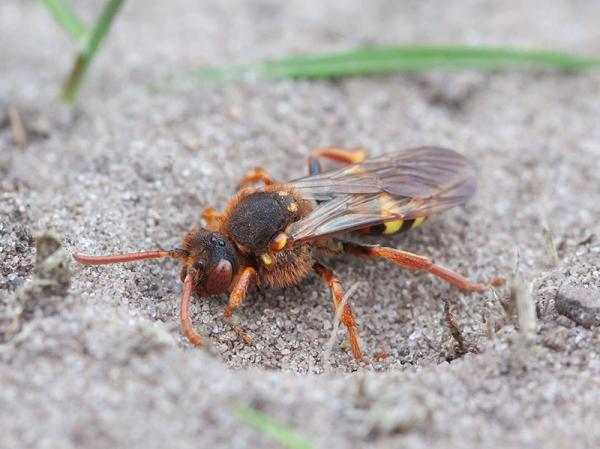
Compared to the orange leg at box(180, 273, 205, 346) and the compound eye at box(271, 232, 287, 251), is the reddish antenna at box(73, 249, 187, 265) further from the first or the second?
the compound eye at box(271, 232, 287, 251)

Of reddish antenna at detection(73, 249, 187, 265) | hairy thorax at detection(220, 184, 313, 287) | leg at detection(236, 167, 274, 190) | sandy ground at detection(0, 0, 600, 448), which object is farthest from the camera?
leg at detection(236, 167, 274, 190)

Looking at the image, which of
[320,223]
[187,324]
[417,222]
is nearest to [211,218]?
[320,223]

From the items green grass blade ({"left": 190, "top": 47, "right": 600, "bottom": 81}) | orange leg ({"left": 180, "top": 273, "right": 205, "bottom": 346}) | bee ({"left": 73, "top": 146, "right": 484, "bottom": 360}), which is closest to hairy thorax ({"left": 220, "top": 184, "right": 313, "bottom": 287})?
bee ({"left": 73, "top": 146, "right": 484, "bottom": 360})

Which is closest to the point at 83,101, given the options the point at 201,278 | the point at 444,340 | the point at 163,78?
the point at 163,78

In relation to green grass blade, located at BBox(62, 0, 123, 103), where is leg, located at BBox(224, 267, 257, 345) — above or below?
below

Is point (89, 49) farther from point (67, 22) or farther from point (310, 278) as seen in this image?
point (310, 278)

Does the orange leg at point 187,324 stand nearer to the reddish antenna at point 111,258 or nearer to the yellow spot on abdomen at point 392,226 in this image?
the reddish antenna at point 111,258
